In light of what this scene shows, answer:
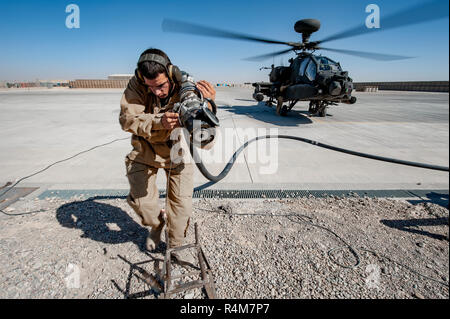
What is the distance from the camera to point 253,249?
7.14 feet

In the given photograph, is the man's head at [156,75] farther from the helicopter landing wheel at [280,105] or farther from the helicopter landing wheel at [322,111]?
the helicopter landing wheel at [322,111]

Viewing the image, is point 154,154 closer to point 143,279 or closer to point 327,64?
point 143,279

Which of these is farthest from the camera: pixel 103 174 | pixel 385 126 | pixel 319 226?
pixel 385 126

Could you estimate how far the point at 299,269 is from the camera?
76.4 inches

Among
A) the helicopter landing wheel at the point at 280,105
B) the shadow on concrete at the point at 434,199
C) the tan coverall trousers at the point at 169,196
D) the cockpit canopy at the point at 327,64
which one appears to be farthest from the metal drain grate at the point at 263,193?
the helicopter landing wheel at the point at 280,105

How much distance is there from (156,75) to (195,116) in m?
0.48

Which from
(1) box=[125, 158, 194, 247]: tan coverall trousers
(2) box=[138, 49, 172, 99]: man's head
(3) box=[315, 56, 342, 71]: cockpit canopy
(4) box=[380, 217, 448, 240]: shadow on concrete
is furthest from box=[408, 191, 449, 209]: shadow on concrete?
(3) box=[315, 56, 342, 71]: cockpit canopy

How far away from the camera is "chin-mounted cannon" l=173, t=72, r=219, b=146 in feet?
5.24

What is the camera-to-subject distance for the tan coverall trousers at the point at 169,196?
2047mm

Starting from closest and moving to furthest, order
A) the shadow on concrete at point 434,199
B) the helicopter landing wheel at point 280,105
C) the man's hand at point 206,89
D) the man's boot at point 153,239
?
the man's hand at point 206,89 → the man's boot at point 153,239 → the shadow on concrete at point 434,199 → the helicopter landing wheel at point 280,105

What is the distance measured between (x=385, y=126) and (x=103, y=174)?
8.10 meters

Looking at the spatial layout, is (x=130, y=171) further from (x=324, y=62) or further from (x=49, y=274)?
(x=324, y=62)

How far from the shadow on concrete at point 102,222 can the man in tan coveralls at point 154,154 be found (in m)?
0.34
